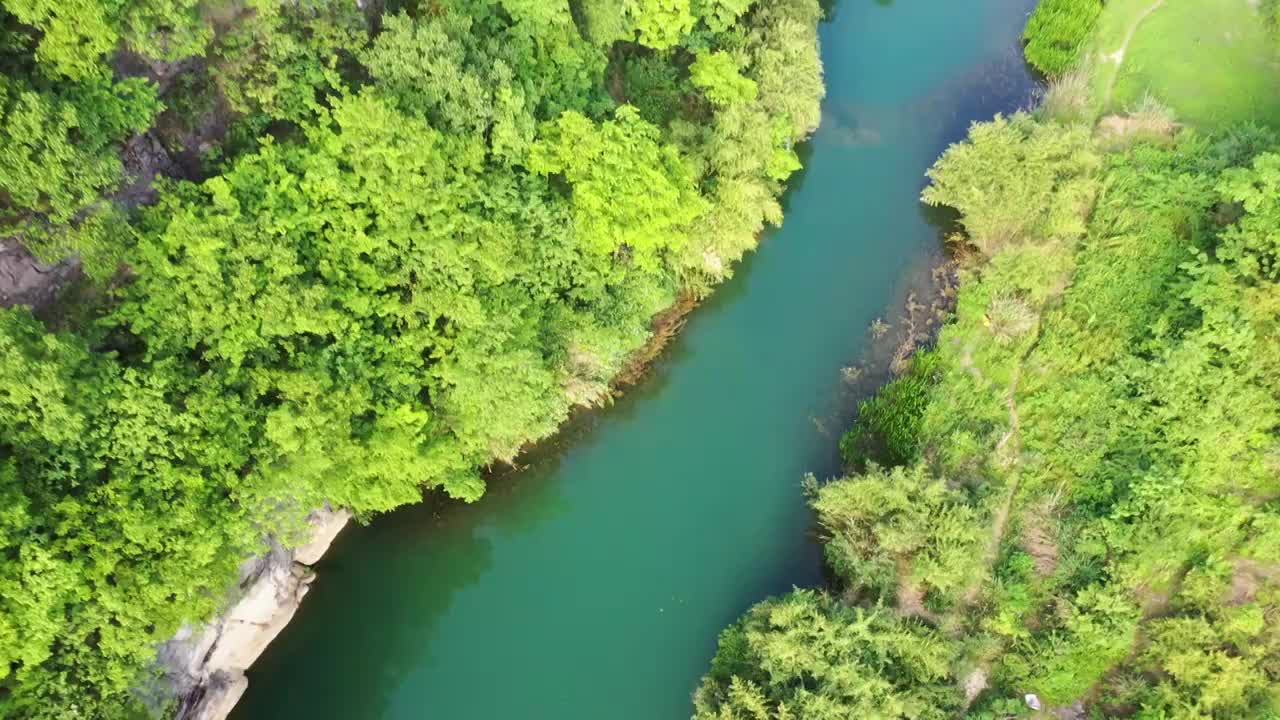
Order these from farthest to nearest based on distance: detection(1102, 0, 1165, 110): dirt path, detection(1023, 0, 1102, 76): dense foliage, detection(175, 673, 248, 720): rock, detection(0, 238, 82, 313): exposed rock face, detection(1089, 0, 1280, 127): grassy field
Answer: detection(1023, 0, 1102, 76): dense foliage
detection(1102, 0, 1165, 110): dirt path
detection(1089, 0, 1280, 127): grassy field
detection(175, 673, 248, 720): rock
detection(0, 238, 82, 313): exposed rock face

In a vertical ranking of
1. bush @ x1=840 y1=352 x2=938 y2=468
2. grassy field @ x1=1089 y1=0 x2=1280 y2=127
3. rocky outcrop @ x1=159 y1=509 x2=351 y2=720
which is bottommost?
rocky outcrop @ x1=159 y1=509 x2=351 y2=720

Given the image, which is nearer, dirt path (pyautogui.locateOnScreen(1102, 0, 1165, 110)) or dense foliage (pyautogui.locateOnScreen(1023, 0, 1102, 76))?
dirt path (pyautogui.locateOnScreen(1102, 0, 1165, 110))

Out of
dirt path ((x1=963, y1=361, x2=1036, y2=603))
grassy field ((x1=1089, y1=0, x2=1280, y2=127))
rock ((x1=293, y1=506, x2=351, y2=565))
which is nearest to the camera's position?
rock ((x1=293, y1=506, x2=351, y2=565))

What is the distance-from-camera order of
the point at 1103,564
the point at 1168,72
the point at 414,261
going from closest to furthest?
the point at 414,261 < the point at 1103,564 < the point at 1168,72

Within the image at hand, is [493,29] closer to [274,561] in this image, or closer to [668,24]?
[668,24]

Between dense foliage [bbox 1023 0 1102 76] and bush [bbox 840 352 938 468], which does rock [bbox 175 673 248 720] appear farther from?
dense foliage [bbox 1023 0 1102 76]

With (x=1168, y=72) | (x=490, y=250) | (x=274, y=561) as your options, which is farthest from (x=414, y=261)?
(x=1168, y=72)

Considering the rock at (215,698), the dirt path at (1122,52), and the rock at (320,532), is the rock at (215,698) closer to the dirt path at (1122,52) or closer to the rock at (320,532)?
the rock at (320,532)

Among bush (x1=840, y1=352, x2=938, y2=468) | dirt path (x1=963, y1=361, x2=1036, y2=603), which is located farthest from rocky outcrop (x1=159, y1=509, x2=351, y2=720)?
dirt path (x1=963, y1=361, x2=1036, y2=603)
